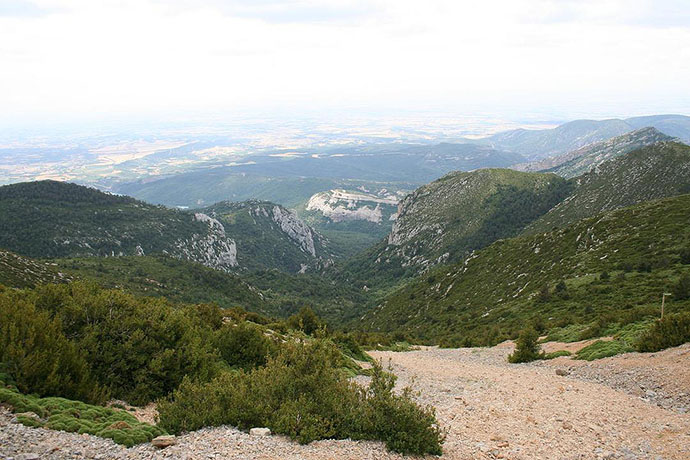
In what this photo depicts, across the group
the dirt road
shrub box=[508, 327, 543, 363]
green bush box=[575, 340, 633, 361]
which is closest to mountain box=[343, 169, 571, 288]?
shrub box=[508, 327, 543, 363]

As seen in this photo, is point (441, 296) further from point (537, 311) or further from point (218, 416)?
point (218, 416)

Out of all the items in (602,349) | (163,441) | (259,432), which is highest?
(163,441)

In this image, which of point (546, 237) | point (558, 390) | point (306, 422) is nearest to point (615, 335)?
point (558, 390)

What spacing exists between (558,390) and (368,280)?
120 meters

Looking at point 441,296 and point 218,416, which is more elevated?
point 218,416

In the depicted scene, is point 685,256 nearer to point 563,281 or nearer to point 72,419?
point 563,281

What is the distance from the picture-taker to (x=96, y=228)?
11112 centimetres

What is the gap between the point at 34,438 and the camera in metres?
8.21

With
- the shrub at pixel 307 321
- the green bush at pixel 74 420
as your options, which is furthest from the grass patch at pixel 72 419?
the shrub at pixel 307 321

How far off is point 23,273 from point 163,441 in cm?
5170

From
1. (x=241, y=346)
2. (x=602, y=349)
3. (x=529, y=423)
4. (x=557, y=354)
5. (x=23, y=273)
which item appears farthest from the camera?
(x=23, y=273)

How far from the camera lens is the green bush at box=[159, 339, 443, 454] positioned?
1016cm

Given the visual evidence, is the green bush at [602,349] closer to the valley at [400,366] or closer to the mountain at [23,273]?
the valley at [400,366]

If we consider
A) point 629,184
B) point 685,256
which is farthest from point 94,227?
point 629,184
